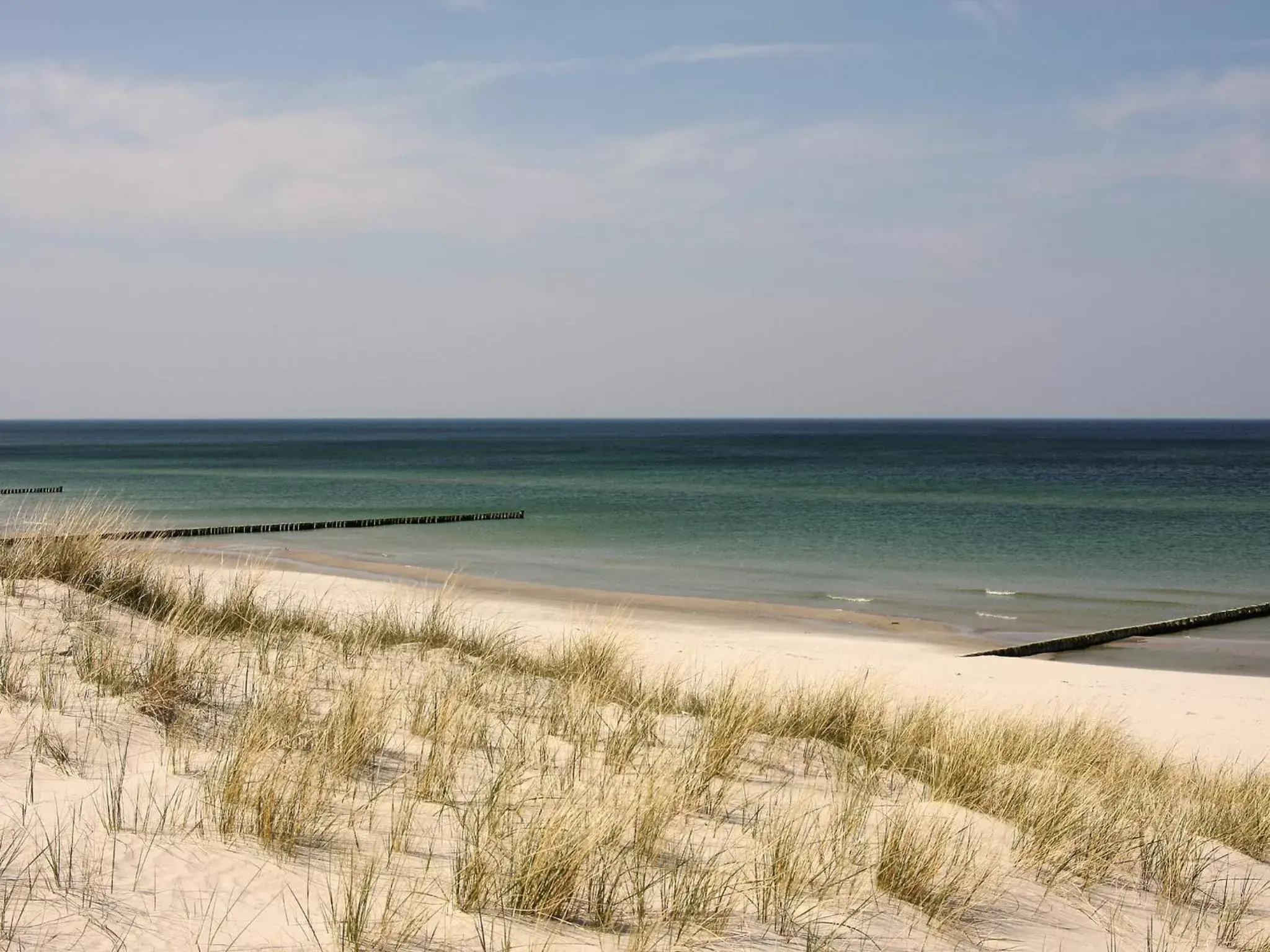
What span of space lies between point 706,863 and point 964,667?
12211 millimetres

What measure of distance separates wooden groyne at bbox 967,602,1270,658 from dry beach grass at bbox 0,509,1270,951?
8836 mm

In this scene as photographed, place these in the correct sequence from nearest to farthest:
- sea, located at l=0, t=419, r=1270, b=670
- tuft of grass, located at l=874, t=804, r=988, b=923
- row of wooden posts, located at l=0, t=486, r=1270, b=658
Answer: tuft of grass, located at l=874, t=804, r=988, b=923 < row of wooden posts, located at l=0, t=486, r=1270, b=658 < sea, located at l=0, t=419, r=1270, b=670

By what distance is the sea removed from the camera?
25.7m

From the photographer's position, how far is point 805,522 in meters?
42.7

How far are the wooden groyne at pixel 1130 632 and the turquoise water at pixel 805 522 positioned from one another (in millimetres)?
698

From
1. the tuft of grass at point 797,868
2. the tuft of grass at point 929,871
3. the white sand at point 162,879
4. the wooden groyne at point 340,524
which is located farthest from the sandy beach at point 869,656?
the wooden groyne at point 340,524

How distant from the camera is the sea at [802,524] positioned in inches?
1013

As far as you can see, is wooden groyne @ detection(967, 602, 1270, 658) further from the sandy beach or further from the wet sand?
the sandy beach

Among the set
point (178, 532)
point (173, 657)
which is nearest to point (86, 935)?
point (173, 657)

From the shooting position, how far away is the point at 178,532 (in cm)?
3488

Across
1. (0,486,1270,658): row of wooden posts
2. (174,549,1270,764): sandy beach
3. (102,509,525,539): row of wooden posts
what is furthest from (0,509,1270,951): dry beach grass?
(102,509,525,539): row of wooden posts

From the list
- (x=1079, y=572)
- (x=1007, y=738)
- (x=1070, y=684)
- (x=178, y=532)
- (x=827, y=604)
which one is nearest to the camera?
(x=1007, y=738)

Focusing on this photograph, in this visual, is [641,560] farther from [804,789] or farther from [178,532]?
[804,789]

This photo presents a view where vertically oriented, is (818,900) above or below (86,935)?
below
